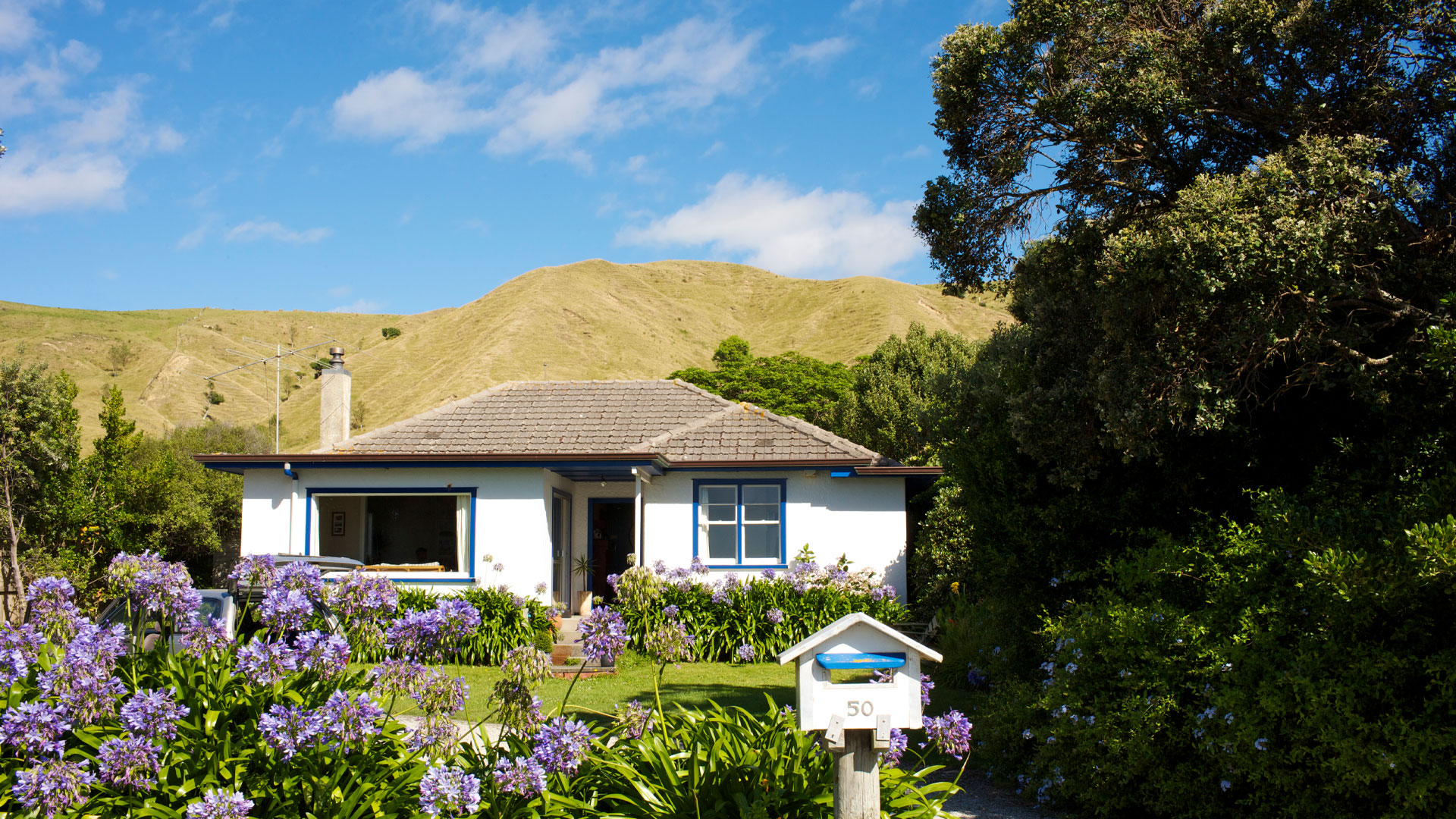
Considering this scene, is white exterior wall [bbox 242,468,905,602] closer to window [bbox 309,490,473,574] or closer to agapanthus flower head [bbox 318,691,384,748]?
window [bbox 309,490,473,574]

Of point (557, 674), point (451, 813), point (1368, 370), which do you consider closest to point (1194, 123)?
point (1368, 370)

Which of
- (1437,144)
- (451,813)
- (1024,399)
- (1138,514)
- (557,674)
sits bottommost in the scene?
(557,674)

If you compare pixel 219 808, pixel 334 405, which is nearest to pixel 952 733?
pixel 219 808

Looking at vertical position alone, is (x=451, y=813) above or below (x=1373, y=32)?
below

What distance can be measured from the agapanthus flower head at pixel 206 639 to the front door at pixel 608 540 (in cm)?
1328

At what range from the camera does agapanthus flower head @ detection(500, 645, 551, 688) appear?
4348 millimetres

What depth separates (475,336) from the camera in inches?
2972

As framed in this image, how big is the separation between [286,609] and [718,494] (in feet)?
38.9

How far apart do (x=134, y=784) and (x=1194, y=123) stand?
8517mm

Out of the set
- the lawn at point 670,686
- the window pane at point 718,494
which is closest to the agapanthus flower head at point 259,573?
the lawn at point 670,686

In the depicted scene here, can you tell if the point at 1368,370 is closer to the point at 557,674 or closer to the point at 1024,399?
the point at 1024,399

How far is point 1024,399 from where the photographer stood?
7.85 m

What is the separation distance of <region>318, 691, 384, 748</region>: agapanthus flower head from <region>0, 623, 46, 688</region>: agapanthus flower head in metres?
1.59

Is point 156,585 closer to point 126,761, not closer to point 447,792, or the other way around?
point 126,761
